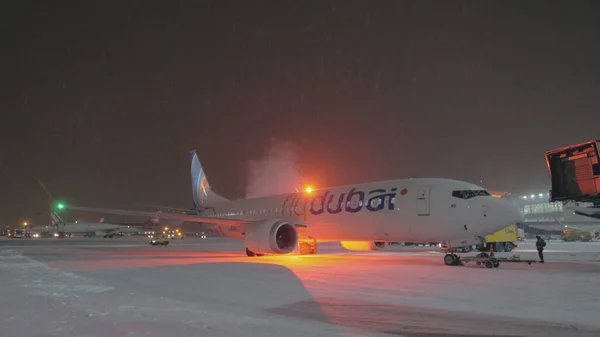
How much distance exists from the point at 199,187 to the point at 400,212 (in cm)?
2529

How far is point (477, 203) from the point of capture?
711 inches

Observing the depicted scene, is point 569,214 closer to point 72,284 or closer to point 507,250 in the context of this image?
point 507,250

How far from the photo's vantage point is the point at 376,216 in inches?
846

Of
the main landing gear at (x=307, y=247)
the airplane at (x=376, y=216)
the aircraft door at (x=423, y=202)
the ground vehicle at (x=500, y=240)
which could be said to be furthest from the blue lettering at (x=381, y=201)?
the ground vehicle at (x=500, y=240)

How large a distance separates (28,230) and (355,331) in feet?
452

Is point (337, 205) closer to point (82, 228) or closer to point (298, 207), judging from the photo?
point (298, 207)

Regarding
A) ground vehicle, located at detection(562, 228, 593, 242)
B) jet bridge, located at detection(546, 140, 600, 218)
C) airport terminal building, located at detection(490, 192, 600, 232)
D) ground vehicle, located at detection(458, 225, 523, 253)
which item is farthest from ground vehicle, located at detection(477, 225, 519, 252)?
ground vehicle, located at detection(562, 228, 593, 242)

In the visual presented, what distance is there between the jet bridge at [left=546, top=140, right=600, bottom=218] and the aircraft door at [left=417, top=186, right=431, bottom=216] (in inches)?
184

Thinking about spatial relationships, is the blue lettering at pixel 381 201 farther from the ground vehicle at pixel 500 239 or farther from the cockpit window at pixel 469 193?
the ground vehicle at pixel 500 239

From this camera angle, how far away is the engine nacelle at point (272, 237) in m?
23.2

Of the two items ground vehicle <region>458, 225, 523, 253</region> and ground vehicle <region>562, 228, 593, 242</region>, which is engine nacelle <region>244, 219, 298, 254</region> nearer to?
ground vehicle <region>458, 225, 523, 253</region>

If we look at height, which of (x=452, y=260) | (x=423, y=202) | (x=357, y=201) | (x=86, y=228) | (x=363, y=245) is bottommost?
(x=452, y=260)

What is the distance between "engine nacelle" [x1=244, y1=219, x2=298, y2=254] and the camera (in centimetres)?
2325

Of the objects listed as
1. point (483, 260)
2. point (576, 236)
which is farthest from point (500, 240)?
point (576, 236)
